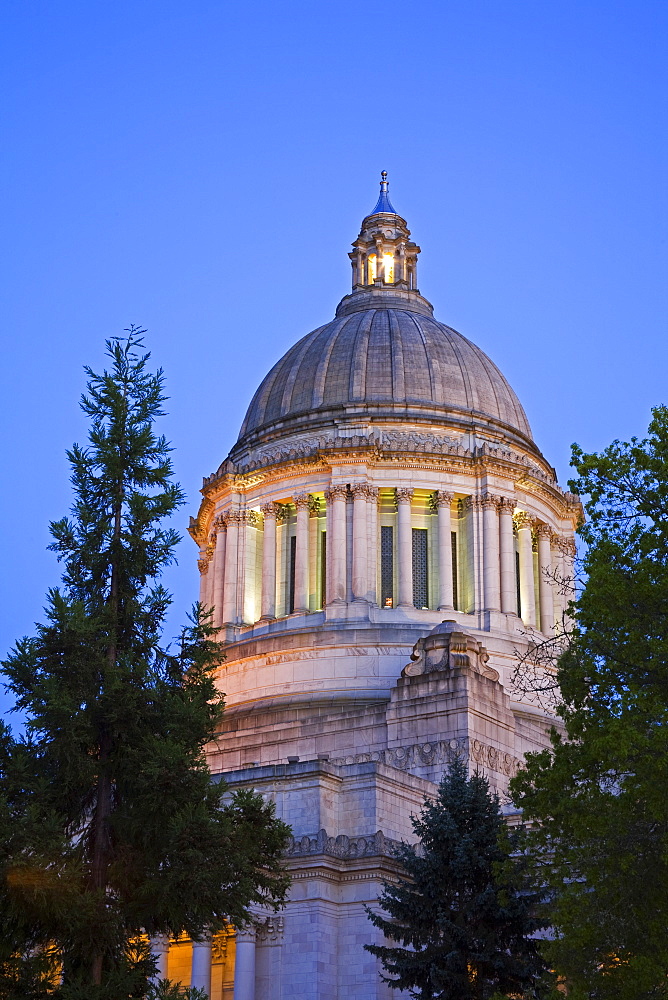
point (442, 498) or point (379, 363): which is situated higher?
point (379, 363)

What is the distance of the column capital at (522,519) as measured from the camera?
173 ft

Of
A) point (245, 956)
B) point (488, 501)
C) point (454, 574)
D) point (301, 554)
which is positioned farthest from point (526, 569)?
point (245, 956)

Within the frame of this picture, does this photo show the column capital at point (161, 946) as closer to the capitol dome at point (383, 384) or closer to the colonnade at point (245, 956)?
the colonnade at point (245, 956)

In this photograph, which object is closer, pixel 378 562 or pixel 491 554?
pixel 378 562

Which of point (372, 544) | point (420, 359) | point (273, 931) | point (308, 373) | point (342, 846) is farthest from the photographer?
point (308, 373)

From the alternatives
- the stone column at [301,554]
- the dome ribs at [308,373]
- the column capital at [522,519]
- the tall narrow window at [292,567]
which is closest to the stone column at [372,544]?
the stone column at [301,554]

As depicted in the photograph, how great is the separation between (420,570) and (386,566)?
137 centimetres

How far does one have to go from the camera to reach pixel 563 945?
2066 centimetres

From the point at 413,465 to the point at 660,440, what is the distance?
1087 inches

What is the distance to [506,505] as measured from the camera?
51219 millimetres

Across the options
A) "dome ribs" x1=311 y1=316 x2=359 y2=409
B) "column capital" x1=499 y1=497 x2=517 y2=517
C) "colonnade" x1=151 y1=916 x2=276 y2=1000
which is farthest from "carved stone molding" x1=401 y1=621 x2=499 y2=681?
"dome ribs" x1=311 y1=316 x2=359 y2=409

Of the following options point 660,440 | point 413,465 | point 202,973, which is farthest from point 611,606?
point 413,465

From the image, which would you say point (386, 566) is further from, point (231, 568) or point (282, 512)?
point (231, 568)

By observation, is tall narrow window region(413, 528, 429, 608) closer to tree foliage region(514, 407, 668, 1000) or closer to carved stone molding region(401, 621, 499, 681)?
carved stone molding region(401, 621, 499, 681)
